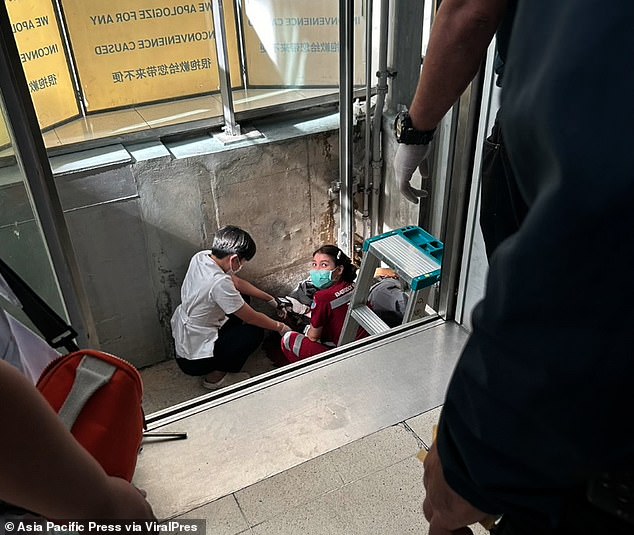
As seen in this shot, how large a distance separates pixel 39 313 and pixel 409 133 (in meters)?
0.91

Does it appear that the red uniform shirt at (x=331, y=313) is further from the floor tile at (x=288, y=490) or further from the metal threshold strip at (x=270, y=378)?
the floor tile at (x=288, y=490)

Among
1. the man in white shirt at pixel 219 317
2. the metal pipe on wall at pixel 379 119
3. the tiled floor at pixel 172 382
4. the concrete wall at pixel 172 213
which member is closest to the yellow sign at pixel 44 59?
the concrete wall at pixel 172 213

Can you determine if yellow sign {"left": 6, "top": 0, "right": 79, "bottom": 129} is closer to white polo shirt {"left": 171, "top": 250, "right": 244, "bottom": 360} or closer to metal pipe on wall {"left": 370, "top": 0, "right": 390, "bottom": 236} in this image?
white polo shirt {"left": 171, "top": 250, "right": 244, "bottom": 360}

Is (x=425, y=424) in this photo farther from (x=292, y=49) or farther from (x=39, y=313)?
(x=292, y=49)

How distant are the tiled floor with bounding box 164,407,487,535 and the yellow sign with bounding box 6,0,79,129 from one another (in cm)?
265

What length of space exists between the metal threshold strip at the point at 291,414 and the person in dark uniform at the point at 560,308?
34.5 inches

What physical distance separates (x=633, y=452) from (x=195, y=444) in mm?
1135

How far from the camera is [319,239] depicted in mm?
3914

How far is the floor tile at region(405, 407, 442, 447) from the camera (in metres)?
1.47

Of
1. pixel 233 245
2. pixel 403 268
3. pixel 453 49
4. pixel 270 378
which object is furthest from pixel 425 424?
pixel 233 245

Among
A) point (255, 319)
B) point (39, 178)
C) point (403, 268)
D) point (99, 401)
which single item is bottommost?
point (255, 319)

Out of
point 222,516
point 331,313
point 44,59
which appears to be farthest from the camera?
point 44,59

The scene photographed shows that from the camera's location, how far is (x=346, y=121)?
324 centimetres

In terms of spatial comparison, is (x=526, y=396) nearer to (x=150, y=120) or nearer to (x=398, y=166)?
(x=398, y=166)
